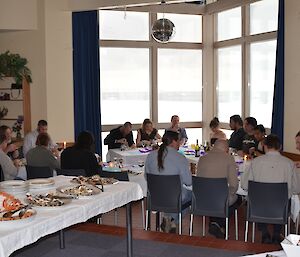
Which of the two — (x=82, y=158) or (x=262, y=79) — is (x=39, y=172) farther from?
(x=262, y=79)

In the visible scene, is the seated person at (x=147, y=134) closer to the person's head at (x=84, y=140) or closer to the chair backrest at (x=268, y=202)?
the person's head at (x=84, y=140)

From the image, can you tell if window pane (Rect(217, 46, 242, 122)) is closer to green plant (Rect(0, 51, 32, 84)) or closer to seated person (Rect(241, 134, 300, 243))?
green plant (Rect(0, 51, 32, 84))

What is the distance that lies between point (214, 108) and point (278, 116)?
2969mm

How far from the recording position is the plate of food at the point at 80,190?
3.92 meters

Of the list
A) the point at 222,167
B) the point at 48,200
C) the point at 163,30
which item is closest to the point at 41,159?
the point at 222,167

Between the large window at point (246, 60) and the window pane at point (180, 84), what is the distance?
1.53 feet

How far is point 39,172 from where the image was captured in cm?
650

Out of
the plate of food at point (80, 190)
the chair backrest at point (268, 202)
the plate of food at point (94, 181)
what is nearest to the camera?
the plate of food at point (80, 190)

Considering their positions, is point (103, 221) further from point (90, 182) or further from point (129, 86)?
point (129, 86)

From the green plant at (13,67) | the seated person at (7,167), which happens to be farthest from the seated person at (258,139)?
the green plant at (13,67)

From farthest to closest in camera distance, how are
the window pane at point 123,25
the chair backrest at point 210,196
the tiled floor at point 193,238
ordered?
1. the window pane at point 123,25
2. the chair backrest at point 210,196
3. the tiled floor at point 193,238

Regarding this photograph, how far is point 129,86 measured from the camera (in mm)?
11188

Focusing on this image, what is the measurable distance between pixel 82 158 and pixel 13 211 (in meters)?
3.24

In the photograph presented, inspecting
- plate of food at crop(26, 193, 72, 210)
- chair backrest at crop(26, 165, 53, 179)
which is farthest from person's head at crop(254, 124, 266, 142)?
plate of food at crop(26, 193, 72, 210)
